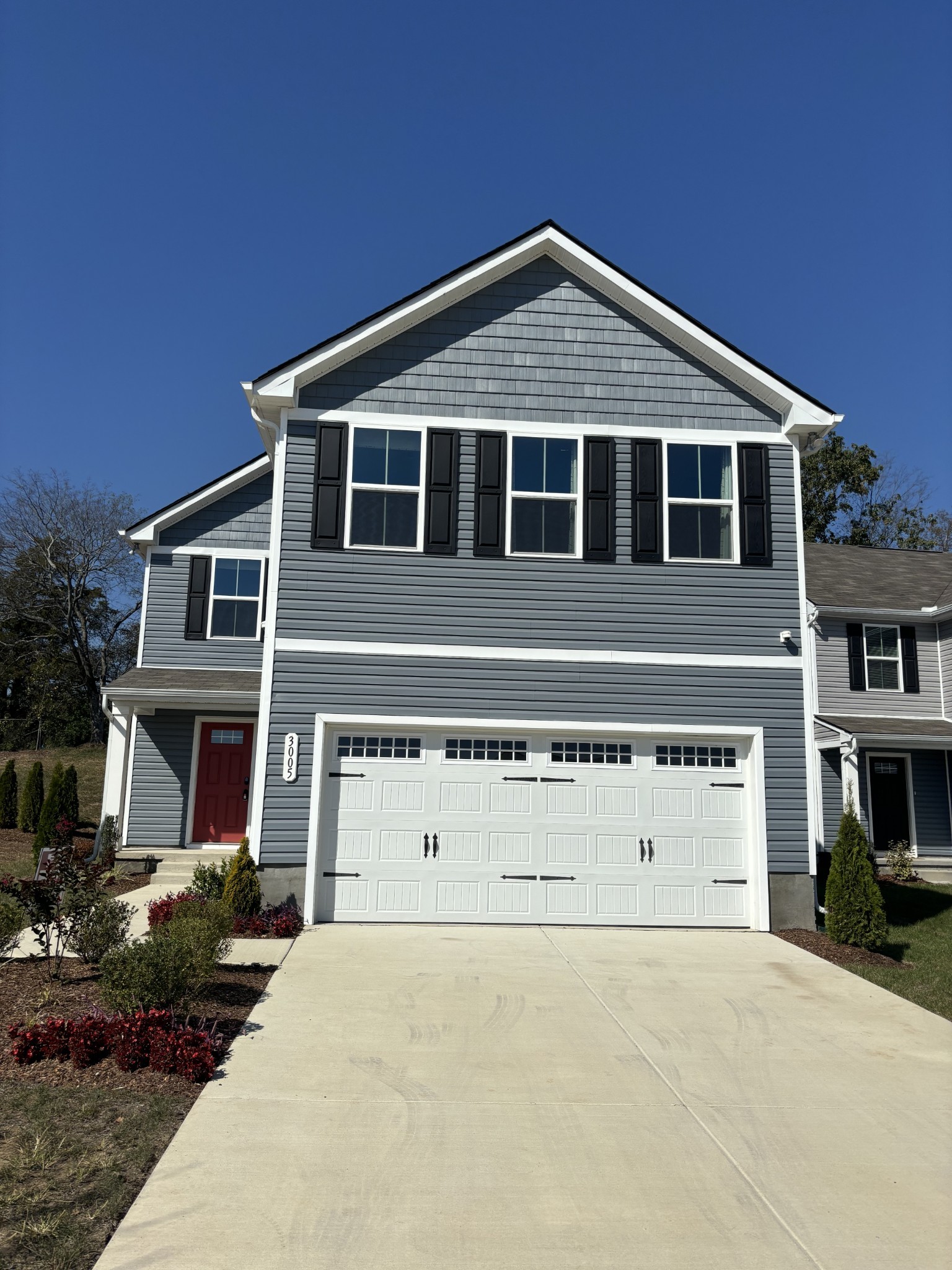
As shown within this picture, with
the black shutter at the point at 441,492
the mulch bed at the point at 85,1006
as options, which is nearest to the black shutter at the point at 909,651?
the black shutter at the point at 441,492

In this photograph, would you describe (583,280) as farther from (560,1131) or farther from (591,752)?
(560,1131)

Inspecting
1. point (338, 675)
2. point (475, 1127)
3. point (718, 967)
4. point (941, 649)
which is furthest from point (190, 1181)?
point (941, 649)

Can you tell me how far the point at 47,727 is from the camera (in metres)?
31.5

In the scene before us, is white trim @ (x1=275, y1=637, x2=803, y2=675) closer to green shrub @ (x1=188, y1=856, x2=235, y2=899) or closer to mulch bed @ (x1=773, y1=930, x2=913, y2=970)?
green shrub @ (x1=188, y1=856, x2=235, y2=899)

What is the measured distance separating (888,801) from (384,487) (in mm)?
14257

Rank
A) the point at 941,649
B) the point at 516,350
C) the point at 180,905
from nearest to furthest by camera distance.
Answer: the point at 180,905 → the point at 516,350 → the point at 941,649

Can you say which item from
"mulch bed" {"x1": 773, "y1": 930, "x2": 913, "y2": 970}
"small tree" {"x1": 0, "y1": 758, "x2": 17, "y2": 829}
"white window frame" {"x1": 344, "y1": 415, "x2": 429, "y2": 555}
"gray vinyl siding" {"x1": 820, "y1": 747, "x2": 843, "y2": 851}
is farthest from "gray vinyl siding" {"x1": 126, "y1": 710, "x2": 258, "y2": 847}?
"gray vinyl siding" {"x1": 820, "y1": 747, "x2": 843, "y2": 851}

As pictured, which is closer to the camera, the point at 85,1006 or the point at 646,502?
the point at 85,1006

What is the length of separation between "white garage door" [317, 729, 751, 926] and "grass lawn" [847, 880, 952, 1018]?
1.86m

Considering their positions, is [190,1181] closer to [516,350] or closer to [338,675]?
[338,675]

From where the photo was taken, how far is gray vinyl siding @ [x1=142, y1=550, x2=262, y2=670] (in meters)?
16.7

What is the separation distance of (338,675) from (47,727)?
2421cm

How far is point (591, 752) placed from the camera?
1145 cm

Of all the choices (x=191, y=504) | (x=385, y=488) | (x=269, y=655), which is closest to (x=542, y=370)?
(x=385, y=488)
